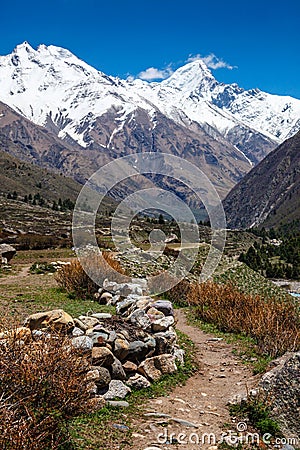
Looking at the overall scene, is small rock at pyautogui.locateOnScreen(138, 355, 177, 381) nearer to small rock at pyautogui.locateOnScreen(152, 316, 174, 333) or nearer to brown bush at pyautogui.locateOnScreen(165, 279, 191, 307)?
small rock at pyautogui.locateOnScreen(152, 316, 174, 333)

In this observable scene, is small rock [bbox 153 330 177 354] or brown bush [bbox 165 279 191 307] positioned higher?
small rock [bbox 153 330 177 354]

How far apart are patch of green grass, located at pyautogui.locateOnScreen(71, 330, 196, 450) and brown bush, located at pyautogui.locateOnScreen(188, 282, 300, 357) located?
2.82 m

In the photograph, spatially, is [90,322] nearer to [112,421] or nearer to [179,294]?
[112,421]

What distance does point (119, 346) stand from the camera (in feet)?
27.8

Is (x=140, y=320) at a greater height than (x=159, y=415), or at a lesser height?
greater

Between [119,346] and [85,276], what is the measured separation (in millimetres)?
9169

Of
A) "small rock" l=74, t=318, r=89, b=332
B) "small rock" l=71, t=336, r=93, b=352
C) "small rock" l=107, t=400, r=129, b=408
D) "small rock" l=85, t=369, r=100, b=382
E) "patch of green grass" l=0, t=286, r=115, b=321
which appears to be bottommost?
"patch of green grass" l=0, t=286, r=115, b=321

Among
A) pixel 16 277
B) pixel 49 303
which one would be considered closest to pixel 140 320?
pixel 49 303

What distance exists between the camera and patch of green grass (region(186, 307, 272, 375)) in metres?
9.84

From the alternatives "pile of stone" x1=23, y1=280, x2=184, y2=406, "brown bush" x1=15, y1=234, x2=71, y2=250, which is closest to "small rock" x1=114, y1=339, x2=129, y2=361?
"pile of stone" x1=23, y1=280, x2=184, y2=406

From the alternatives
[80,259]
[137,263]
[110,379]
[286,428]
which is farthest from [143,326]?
[137,263]

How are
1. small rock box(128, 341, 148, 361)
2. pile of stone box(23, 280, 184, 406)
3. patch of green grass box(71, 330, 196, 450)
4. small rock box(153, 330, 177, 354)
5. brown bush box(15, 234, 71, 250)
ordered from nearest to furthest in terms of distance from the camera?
patch of green grass box(71, 330, 196, 450)
pile of stone box(23, 280, 184, 406)
small rock box(128, 341, 148, 361)
small rock box(153, 330, 177, 354)
brown bush box(15, 234, 71, 250)

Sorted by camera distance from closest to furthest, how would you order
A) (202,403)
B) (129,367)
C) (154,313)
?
(202,403)
(129,367)
(154,313)

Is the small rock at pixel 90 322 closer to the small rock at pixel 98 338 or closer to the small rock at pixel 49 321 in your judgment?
the small rock at pixel 49 321
